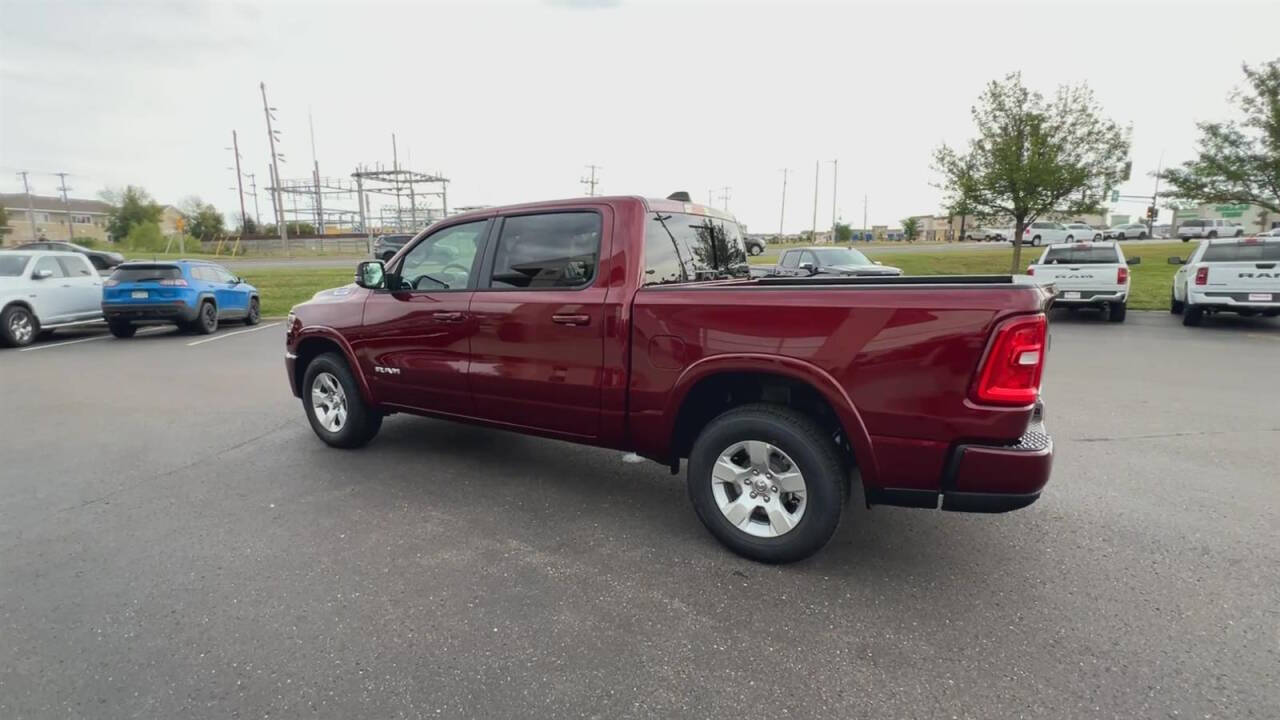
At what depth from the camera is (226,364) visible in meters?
9.37

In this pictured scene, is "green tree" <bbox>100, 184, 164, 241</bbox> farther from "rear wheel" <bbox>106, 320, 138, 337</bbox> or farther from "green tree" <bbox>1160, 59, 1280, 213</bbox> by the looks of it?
"green tree" <bbox>1160, 59, 1280, 213</bbox>

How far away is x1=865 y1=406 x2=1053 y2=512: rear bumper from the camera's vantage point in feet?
8.92

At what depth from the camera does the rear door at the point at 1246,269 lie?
10750mm

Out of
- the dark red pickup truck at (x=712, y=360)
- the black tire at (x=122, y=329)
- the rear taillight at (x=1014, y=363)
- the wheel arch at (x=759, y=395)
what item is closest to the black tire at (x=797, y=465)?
the dark red pickup truck at (x=712, y=360)

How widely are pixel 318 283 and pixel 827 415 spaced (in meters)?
22.6

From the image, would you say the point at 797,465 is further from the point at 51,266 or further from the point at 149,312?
the point at 51,266

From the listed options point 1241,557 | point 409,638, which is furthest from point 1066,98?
point 409,638

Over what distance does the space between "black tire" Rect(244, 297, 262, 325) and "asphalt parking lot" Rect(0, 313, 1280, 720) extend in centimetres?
978

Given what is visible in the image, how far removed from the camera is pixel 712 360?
10.6 feet

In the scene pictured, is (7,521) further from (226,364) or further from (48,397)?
(226,364)

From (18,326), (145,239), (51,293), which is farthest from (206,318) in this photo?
(145,239)

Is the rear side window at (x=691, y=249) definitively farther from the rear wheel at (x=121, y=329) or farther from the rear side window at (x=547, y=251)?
the rear wheel at (x=121, y=329)

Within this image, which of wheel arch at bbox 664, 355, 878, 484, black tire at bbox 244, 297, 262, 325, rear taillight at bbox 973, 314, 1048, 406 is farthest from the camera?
black tire at bbox 244, 297, 262, 325

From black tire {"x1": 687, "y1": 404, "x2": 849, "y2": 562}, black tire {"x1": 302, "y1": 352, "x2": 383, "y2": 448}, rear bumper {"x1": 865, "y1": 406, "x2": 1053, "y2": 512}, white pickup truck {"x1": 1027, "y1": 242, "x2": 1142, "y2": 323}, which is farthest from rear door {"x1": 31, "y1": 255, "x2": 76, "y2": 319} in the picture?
white pickup truck {"x1": 1027, "y1": 242, "x2": 1142, "y2": 323}
